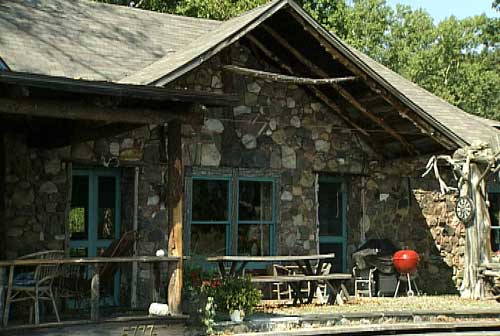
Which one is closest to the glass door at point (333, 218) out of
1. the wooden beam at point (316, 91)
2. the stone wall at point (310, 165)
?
the stone wall at point (310, 165)

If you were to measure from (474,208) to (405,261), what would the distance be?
141 cm

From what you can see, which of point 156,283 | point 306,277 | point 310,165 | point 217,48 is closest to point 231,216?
point 310,165

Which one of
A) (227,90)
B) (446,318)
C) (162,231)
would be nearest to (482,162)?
(446,318)

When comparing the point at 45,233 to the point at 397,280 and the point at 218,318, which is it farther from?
the point at 397,280

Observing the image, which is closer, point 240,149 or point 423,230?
point 240,149

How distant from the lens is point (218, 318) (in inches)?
372

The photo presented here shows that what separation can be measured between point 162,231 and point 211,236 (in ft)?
3.12

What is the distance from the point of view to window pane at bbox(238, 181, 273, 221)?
503 inches

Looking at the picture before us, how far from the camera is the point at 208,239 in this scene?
40.8ft

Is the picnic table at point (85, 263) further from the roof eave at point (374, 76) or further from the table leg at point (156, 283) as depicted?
the roof eave at point (374, 76)

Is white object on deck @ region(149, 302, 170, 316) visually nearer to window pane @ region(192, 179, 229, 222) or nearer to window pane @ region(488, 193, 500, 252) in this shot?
window pane @ region(192, 179, 229, 222)

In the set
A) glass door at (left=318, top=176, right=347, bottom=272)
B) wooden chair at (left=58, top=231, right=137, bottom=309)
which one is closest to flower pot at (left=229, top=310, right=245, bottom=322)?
wooden chair at (left=58, top=231, right=137, bottom=309)

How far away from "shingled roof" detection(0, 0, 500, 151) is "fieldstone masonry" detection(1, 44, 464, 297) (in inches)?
22.8

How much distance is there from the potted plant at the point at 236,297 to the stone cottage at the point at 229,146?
112 cm
